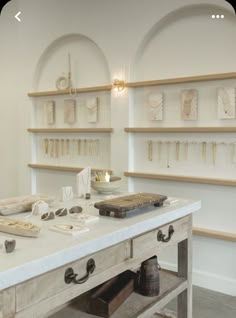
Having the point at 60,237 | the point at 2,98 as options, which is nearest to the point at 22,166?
the point at 2,98

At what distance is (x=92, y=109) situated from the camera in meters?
4.08

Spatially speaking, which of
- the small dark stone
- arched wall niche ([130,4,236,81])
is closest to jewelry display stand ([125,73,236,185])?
arched wall niche ([130,4,236,81])

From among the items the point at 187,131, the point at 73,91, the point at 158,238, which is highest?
the point at 73,91

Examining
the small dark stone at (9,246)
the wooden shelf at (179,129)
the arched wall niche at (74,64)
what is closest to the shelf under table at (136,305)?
the small dark stone at (9,246)

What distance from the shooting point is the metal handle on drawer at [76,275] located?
4.51 feet

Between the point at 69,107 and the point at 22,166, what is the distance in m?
1.07

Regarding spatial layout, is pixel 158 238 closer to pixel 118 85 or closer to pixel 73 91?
pixel 118 85

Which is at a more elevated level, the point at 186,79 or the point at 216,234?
the point at 186,79

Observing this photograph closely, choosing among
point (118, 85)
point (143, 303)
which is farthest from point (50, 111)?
point (143, 303)

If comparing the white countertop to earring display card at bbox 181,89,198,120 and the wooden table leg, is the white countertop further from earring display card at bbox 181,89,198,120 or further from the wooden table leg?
earring display card at bbox 181,89,198,120

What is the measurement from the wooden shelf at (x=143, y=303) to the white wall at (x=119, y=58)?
123 cm

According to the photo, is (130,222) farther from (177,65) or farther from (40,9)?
(40,9)

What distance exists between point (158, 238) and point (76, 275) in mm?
612

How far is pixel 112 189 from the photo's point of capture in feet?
7.66
